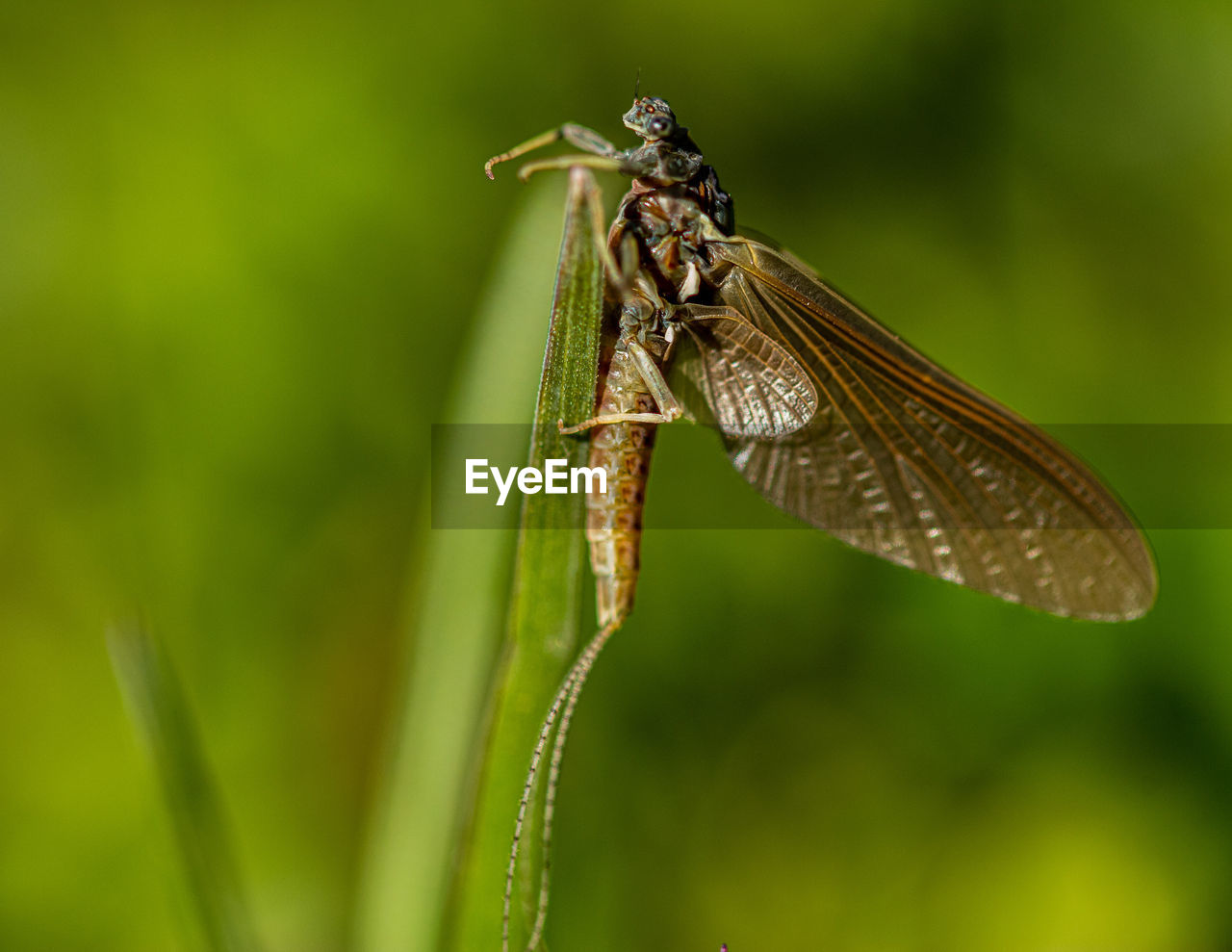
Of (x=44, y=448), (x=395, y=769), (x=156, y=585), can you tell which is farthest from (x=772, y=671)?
(x=44, y=448)

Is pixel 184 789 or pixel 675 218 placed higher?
pixel 675 218

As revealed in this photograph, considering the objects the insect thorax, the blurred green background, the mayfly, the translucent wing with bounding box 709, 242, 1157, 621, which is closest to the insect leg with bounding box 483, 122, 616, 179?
the mayfly

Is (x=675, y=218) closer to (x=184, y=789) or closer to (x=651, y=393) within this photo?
(x=651, y=393)

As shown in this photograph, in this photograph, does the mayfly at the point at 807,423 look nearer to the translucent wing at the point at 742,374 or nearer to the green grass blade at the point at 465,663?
the translucent wing at the point at 742,374

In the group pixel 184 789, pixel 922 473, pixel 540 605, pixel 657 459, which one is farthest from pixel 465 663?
pixel 657 459

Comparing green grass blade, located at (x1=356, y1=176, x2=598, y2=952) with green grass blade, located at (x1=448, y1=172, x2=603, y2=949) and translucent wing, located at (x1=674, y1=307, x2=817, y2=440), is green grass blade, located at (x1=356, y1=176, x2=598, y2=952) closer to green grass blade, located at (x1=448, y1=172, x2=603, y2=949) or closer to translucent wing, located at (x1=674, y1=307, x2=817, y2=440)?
green grass blade, located at (x1=448, y1=172, x2=603, y2=949)
